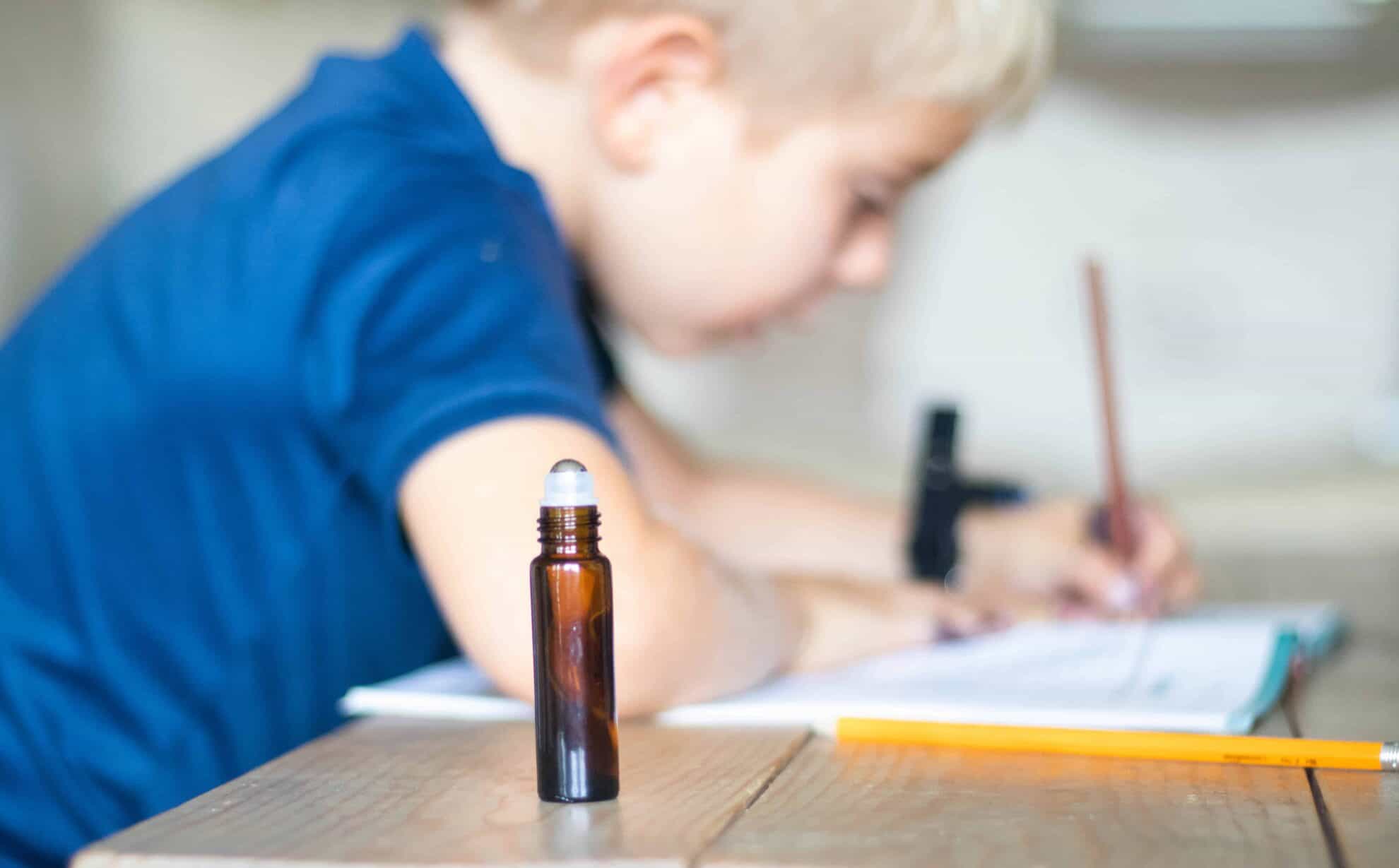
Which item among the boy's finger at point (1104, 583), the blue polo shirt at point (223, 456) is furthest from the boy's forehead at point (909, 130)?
the boy's finger at point (1104, 583)

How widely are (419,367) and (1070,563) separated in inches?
23.1

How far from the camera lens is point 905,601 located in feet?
2.73

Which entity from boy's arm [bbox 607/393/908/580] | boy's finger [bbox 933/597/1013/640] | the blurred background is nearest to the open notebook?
boy's finger [bbox 933/597/1013/640]

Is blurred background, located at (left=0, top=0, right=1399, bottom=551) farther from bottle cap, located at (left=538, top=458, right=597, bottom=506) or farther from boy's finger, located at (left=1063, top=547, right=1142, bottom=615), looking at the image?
bottle cap, located at (left=538, top=458, right=597, bottom=506)

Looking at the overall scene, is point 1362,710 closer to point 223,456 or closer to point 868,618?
point 868,618

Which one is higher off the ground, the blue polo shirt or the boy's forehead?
the boy's forehead

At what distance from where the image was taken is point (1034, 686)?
0.64 m

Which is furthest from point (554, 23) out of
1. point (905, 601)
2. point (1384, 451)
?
point (1384, 451)

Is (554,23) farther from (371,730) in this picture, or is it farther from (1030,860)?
(1030,860)

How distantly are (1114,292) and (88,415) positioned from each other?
4.02 ft

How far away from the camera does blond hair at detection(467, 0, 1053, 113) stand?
2.53 ft

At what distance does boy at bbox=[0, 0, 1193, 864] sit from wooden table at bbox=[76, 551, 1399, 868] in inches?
3.2

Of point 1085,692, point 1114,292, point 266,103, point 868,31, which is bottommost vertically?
point 1085,692

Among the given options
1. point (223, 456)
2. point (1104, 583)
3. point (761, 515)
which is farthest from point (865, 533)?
point (223, 456)
